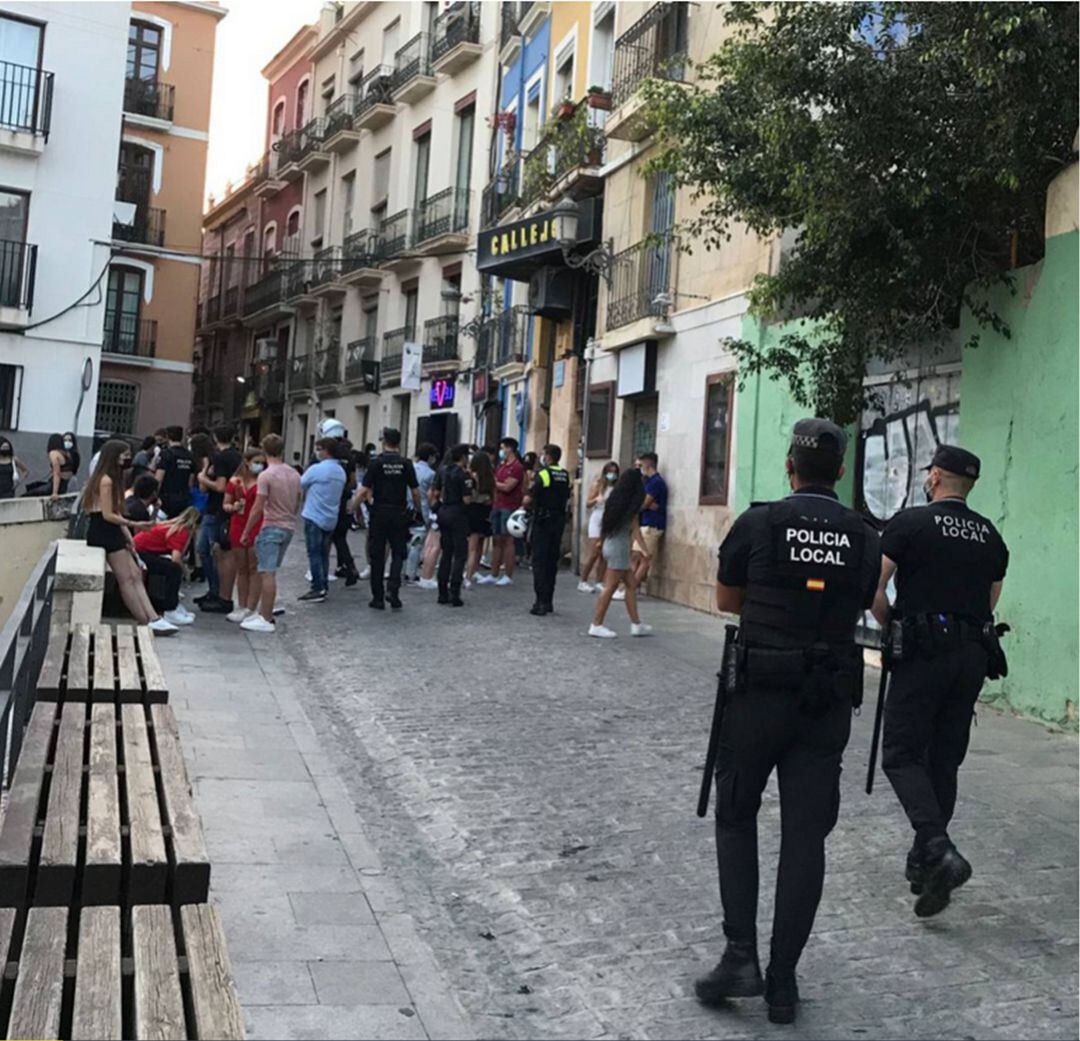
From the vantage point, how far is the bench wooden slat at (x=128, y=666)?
597cm

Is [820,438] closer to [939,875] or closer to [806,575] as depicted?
[806,575]

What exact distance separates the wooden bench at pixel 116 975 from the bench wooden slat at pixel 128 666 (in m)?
2.63

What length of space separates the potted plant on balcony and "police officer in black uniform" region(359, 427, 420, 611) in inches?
341

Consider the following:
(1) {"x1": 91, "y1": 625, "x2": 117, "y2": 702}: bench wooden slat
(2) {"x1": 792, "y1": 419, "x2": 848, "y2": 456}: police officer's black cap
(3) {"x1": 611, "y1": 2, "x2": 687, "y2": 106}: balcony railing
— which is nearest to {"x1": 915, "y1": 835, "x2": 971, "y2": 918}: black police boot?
(2) {"x1": 792, "y1": 419, "x2": 848, "y2": 456}: police officer's black cap

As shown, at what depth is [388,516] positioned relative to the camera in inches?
508

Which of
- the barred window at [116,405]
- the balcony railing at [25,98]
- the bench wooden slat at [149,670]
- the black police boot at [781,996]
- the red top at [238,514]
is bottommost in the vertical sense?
the black police boot at [781,996]

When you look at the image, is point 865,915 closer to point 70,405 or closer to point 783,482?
point 783,482

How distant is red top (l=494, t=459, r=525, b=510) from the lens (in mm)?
15734

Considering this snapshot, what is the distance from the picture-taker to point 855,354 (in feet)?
35.2

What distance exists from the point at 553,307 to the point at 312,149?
1856cm

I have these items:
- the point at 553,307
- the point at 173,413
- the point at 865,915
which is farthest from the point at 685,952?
the point at 173,413

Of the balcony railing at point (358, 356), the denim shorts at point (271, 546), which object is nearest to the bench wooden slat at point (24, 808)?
the denim shorts at point (271, 546)

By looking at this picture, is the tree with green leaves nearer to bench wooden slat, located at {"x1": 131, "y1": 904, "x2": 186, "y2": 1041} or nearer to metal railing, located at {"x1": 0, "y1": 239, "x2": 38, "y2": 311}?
bench wooden slat, located at {"x1": 131, "y1": 904, "x2": 186, "y2": 1041}

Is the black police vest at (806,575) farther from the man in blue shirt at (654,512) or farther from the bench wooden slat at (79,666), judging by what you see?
the man in blue shirt at (654,512)
